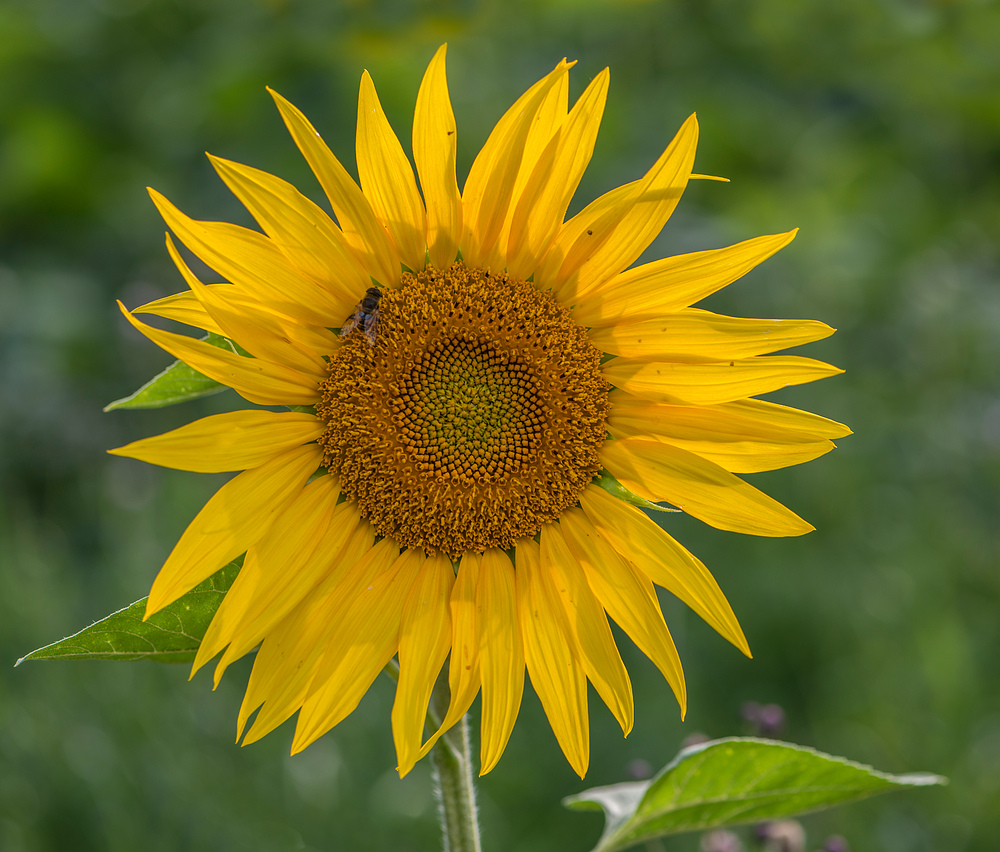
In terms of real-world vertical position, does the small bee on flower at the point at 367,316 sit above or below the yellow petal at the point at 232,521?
above

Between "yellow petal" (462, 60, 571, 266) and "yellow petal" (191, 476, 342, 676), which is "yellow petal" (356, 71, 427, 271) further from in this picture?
"yellow petal" (191, 476, 342, 676)

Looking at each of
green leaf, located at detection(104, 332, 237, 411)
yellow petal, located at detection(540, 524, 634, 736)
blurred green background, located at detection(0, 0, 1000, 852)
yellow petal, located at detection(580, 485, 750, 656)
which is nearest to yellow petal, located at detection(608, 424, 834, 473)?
yellow petal, located at detection(580, 485, 750, 656)

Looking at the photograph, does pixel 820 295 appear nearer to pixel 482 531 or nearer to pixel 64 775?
pixel 482 531

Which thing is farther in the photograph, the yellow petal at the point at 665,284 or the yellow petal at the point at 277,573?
the yellow petal at the point at 665,284

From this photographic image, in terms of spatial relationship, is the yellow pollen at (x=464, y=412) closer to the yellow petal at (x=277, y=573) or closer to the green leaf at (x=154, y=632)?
the yellow petal at (x=277, y=573)

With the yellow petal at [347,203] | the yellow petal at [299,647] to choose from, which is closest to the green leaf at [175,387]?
the yellow petal at [347,203]

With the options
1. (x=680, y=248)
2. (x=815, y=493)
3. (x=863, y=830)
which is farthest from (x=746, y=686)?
(x=680, y=248)
